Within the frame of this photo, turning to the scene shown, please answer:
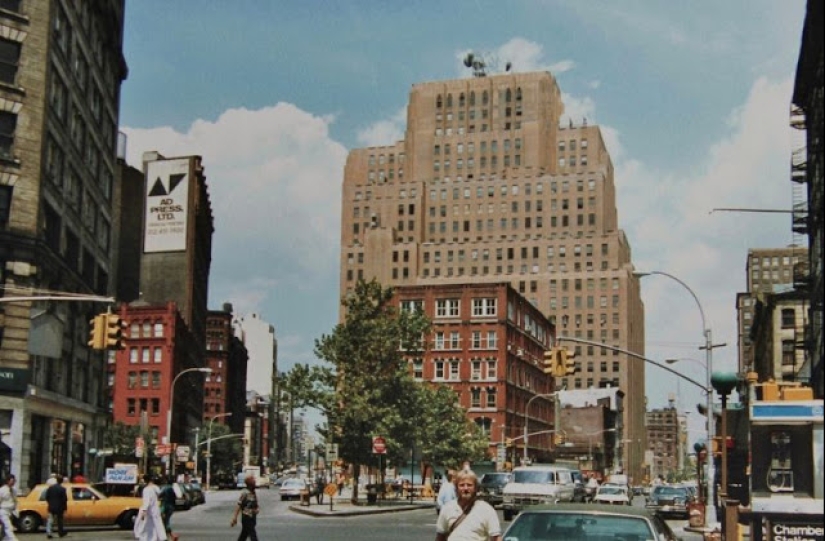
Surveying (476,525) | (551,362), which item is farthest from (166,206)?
(476,525)

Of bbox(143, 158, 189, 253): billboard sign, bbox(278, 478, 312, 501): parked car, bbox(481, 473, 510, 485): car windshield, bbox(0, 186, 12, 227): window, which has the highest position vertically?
bbox(143, 158, 189, 253): billboard sign

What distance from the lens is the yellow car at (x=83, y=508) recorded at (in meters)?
34.3

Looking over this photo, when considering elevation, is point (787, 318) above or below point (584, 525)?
above

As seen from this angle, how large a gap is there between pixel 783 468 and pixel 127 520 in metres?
25.0

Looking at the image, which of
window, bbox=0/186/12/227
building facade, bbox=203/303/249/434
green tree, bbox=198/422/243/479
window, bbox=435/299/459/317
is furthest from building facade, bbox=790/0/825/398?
building facade, bbox=203/303/249/434

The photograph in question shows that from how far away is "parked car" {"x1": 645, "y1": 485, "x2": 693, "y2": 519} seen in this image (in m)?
51.5

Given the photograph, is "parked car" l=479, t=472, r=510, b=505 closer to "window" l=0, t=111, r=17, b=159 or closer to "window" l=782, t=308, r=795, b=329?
"window" l=0, t=111, r=17, b=159

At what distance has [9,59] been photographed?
46.4 m

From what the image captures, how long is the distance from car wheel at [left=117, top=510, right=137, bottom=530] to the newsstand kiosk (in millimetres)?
24331

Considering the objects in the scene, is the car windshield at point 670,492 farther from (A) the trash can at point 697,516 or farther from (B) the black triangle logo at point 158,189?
(B) the black triangle logo at point 158,189

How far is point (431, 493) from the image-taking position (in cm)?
7806

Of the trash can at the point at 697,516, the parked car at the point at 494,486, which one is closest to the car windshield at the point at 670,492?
the parked car at the point at 494,486

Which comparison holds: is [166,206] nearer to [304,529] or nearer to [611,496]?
[611,496]

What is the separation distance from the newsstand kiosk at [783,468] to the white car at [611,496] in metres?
38.7
